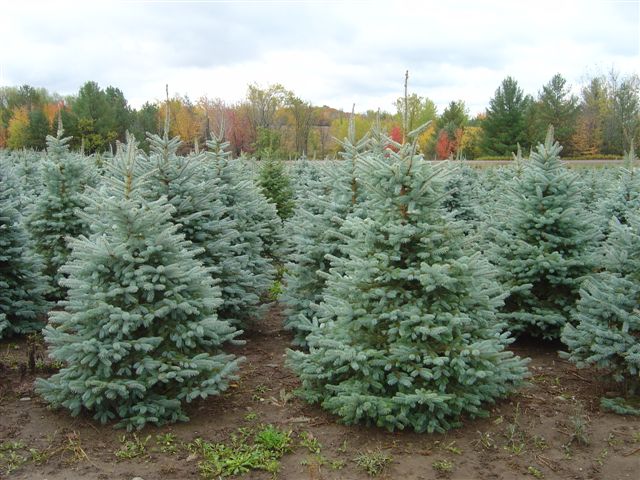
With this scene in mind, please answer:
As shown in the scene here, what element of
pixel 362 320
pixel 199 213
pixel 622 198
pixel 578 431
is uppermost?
pixel 622 198

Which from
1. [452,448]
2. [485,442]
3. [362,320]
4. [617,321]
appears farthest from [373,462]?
[617,321]

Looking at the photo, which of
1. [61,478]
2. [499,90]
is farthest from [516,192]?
[499,90]

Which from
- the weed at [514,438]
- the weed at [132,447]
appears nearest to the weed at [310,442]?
the weed at [132,447]

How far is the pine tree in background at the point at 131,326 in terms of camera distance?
4613mm

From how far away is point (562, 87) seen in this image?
41.3 meters

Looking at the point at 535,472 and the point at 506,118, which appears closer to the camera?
the point at 535,472

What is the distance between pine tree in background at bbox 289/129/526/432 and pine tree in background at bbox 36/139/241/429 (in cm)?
109

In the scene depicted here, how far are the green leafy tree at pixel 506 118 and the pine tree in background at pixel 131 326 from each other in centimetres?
3864

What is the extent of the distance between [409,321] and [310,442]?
1.23 m

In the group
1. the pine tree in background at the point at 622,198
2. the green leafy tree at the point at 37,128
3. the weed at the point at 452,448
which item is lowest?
the weed at the point at 452,448

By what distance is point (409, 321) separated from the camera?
4.57 m

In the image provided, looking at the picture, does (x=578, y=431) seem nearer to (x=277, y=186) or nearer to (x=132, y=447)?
(x=132, y=447)

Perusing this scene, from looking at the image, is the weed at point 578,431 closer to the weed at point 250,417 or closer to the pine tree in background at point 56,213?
the weed at point 250,417

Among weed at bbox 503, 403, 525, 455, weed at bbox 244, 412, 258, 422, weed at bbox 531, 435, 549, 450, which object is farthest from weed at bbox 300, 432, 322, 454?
weed at bbox 531, 435, 549, 450
